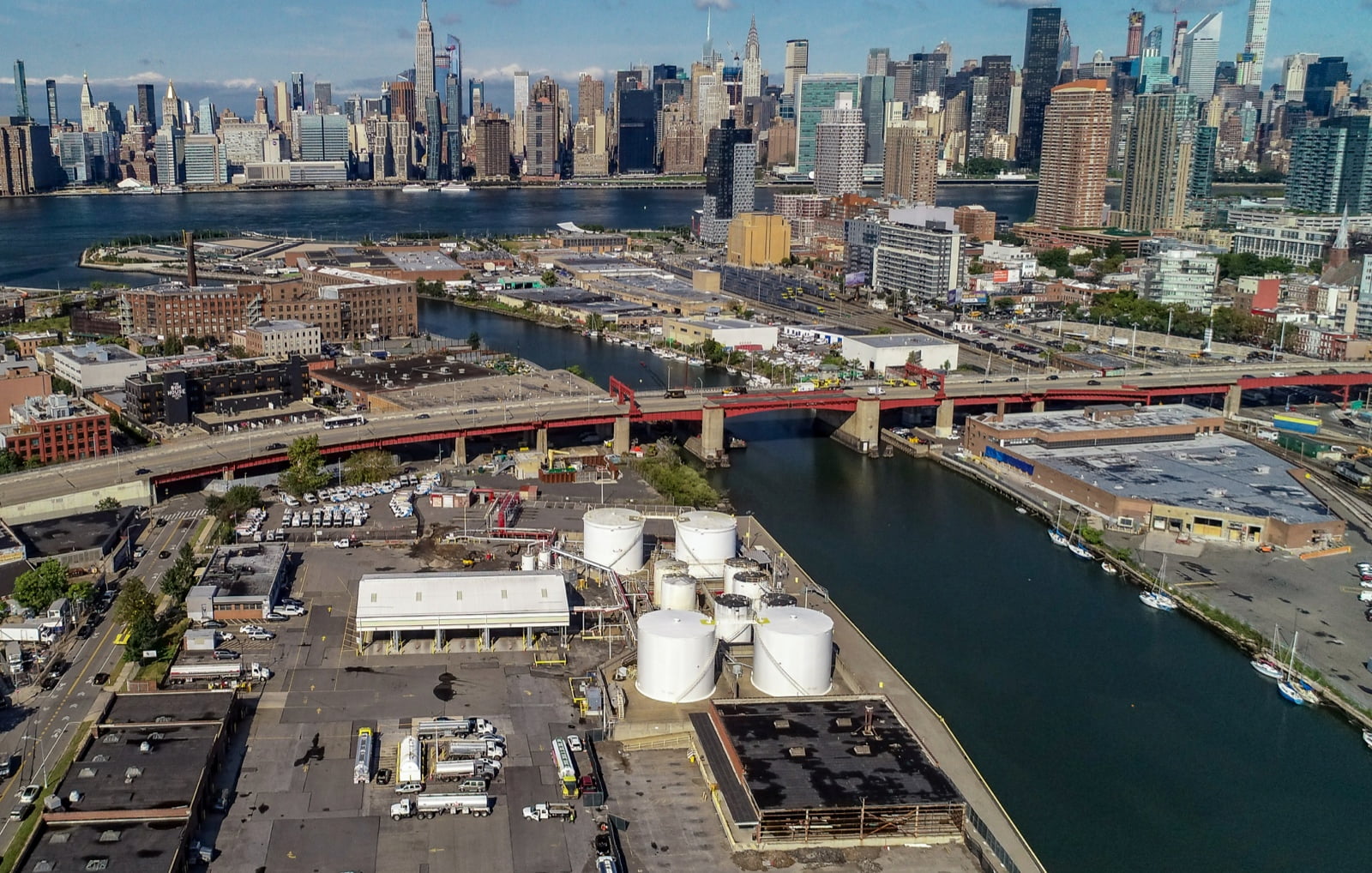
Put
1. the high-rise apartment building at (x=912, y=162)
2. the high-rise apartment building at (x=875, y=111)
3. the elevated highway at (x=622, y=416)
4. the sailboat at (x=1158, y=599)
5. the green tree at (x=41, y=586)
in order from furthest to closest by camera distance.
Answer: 1. the high-rise apartment building at (x=875, y=111)
2. the high-rise apartment building at (x=912, y=162)
3. the elevated highway at (x=622, y=416)
4. the sailboat at (x=1158, y=599)
5. the green tree at (x=41, y=586)

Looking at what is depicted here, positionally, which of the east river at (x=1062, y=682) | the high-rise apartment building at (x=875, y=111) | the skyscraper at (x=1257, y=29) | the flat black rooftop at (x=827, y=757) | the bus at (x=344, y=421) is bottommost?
the east river at (x=1062, y=682)

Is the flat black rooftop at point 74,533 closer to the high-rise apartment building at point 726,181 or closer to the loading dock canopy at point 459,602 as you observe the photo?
the loading dock canopy at point 459,602

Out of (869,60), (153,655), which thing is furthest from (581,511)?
(869,60)

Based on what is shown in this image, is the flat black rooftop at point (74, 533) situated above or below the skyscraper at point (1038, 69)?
below

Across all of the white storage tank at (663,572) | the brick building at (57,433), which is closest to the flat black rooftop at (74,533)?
the brick building at (57,433)

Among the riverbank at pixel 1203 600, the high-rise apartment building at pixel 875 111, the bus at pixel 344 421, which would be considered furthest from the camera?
the high-rise apartment building at pixel 875 111

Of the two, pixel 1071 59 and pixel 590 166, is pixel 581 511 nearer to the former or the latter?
pixel 590 166
